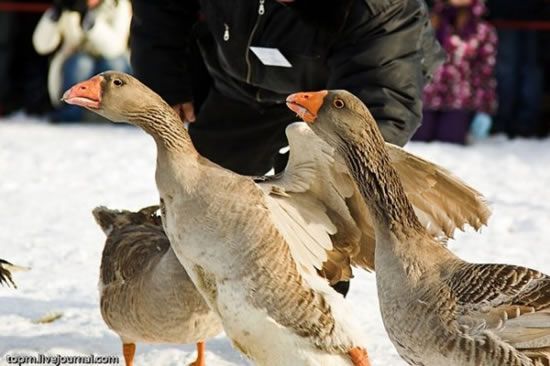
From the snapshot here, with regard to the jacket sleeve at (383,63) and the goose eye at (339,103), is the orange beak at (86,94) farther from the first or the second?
the jacket sleeve at (383,63)

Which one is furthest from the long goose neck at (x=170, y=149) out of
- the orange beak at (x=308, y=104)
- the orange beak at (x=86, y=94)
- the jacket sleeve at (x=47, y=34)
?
the jacket sleeve at (x=47, y=34)

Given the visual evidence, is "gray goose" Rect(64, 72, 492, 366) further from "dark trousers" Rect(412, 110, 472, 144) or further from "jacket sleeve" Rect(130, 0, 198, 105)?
"dark trousers" Rect(412, 110, 472, 144)

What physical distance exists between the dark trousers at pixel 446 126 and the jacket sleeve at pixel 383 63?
21.7 feet

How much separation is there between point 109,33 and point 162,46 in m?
6.78

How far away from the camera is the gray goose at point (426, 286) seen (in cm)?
286

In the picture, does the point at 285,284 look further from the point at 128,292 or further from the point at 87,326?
the point at 87,326

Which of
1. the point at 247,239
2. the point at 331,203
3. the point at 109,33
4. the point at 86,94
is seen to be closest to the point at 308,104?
the point at 247,239

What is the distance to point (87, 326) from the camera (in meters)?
4.73

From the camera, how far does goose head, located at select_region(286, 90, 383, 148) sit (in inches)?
122

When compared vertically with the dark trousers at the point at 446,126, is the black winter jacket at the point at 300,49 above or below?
above

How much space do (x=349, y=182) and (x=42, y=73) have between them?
370 inches

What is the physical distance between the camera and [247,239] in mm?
3205

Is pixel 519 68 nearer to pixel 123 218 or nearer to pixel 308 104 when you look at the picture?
pixel 123 218

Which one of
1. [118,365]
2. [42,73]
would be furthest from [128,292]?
[42,73]
